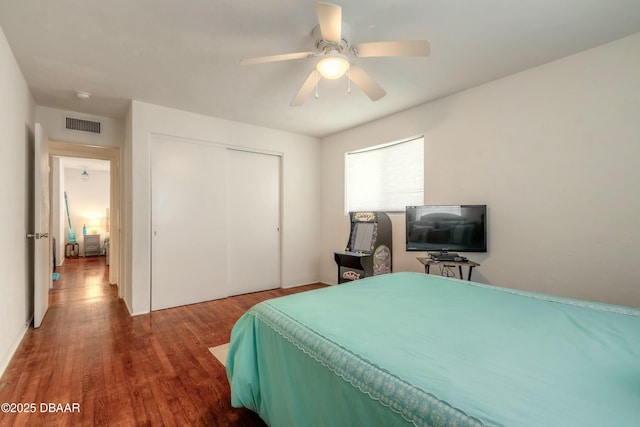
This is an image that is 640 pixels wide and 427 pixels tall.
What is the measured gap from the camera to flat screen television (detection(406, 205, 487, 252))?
2846 mm

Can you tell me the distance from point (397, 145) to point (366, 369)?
11.1ft

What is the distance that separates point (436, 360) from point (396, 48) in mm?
1736

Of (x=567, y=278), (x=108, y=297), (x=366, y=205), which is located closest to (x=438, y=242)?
(x=567, y=278)

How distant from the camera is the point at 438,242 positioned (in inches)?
118

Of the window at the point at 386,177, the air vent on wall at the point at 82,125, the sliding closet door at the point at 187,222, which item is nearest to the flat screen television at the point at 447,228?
the window at the point at 386,177

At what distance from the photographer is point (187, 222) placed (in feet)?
12.3

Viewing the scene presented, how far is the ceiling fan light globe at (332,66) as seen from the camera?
1953 millimetres

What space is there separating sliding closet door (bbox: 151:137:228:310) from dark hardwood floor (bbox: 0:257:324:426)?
299 mm

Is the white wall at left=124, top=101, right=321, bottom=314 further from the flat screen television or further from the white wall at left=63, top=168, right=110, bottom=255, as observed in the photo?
the white wall at left=63, top=168, right=110, bottom=255

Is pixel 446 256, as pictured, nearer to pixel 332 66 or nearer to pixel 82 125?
pixel 332 66

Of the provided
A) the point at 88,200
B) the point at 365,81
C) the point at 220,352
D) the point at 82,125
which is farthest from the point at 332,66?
the point at 88,200

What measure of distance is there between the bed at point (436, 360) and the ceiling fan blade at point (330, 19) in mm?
1543

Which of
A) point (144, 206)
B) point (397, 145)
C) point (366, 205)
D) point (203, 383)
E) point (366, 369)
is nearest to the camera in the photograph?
point (366, 369)

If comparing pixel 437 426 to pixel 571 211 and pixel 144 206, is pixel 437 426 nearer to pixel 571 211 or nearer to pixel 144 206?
pixel 571 211
